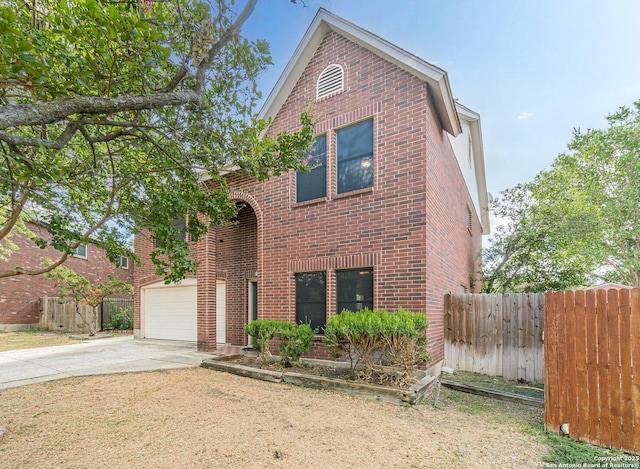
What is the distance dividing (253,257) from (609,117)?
15.8 m

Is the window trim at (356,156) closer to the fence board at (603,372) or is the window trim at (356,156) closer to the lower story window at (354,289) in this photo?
the lower story window at (354,289)

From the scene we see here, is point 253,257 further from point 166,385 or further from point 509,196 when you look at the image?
point 509,196

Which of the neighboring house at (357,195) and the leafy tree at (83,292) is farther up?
the neighboring house at (357,195)

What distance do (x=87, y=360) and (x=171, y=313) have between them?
4.73 m

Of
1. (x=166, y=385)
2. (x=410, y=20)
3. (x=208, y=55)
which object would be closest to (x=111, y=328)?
(x=166, y=385)

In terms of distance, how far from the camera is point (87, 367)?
316 inches

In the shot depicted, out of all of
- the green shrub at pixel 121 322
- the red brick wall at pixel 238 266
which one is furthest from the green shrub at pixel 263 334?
the green shrub at pixel 121 322

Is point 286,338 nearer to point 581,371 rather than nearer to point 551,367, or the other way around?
point 551,367

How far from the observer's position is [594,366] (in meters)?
4.00

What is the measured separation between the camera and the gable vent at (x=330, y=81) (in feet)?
27.7

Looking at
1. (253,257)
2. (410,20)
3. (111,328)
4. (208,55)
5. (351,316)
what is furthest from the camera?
(111,328)

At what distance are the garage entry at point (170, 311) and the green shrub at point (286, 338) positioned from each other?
20.0ft

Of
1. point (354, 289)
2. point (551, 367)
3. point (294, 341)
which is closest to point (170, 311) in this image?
point (294, 341)

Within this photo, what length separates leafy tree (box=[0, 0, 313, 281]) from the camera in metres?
3.71
